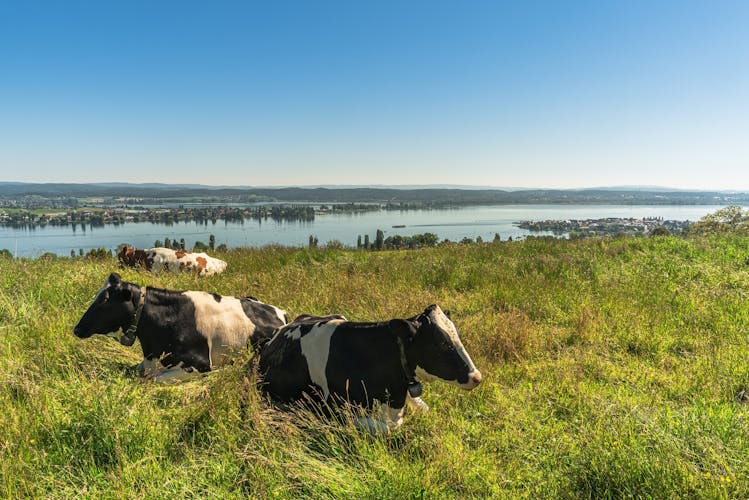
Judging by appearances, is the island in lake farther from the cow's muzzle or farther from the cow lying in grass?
the cow's muzzle

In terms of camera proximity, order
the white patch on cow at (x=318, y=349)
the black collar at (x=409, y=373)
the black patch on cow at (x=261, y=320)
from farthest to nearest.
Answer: the black patch on cow at (x=261, y=320) < the white patch on cow at (x=318, y=349) < the black collar at (x=409, y=373)

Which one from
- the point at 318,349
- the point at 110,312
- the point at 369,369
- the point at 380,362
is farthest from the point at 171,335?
the point at 380,362

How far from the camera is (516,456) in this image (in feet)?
11.3

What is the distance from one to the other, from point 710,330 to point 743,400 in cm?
272

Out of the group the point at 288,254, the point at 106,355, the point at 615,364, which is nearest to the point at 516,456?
the point at 615,364

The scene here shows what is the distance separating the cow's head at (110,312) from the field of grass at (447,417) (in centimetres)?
43

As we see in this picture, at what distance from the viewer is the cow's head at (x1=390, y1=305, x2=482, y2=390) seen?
3643mm

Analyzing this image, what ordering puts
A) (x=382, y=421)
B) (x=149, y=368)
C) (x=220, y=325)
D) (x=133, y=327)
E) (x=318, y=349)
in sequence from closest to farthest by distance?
(x=382, y=421) → (x=318, y=349) → (x=149, y=368) → (x=133, y=327) → (x=220, y=325)

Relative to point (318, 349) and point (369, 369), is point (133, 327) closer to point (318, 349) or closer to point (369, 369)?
point (318, 349)

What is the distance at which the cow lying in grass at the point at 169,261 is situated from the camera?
12.0 meters

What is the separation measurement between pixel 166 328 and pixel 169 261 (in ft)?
26.9

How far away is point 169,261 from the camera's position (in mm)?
12195

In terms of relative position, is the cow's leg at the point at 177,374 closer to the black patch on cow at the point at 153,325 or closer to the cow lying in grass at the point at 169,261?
the black patch on cow at the point at 153,325

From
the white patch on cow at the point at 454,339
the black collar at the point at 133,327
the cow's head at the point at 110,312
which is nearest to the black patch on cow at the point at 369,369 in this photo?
the white patch on cow at the point at 454,339
